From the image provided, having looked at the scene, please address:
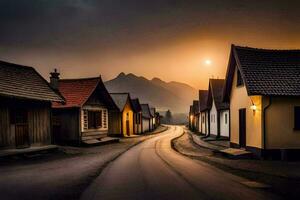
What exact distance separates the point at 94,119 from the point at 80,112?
3.11 m

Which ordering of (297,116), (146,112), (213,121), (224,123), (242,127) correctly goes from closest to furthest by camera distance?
(297,116), (242,127), (224,123), (213,121), (146,112)

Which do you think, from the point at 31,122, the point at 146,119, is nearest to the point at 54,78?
the point at 31,122

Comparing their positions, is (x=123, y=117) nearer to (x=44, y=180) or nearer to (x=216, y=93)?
(x=216, y=93)

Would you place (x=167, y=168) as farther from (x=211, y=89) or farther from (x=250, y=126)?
(x=211, y=89)

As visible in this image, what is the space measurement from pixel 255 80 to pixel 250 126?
2.97 m

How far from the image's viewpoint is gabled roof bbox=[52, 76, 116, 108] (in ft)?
88.0

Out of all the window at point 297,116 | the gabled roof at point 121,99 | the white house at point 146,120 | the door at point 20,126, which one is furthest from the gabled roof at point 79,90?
the white house at point 146,120

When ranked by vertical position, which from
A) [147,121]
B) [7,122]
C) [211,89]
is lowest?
[147,121]

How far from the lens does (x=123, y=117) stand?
1572 inches

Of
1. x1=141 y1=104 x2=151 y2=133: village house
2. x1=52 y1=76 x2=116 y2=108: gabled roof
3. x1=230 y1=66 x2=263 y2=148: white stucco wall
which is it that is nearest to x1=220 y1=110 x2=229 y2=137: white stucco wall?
x1=230 y1=66 x2=263 y2=148: white stucco wall

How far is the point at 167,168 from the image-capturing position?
529 inches

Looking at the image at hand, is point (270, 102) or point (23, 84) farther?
point (23, 84)

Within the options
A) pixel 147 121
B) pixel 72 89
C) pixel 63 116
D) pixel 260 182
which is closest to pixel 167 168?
pixel 260 182

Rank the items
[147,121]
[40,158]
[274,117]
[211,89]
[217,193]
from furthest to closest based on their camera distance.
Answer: [147,121], [211,89], [40,158], [274,117], [217,193]
